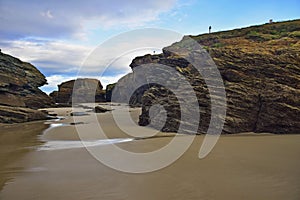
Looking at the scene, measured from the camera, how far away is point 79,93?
43.0 metres

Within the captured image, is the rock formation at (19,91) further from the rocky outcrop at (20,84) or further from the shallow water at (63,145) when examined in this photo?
the shallow water at (63,145)

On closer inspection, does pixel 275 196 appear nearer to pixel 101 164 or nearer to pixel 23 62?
pixel 101 164

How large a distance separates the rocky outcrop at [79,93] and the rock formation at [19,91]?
1110 centimetres

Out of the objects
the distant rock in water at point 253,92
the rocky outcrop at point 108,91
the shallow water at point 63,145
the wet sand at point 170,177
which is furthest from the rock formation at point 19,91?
the rocky outcrop at point 108,91

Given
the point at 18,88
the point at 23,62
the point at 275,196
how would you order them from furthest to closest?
the point at 23,62, the point at 18,88, the point at 275,196

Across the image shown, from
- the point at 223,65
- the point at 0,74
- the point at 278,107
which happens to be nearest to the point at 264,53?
the point at 223,65

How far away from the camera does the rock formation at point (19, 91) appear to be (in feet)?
49.7

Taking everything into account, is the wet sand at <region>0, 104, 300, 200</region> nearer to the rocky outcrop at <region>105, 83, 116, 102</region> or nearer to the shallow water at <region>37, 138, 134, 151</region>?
the shallow water at <region>37, 138, 134, 151</region>

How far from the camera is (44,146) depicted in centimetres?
759

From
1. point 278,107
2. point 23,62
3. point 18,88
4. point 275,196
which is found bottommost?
point 275,196

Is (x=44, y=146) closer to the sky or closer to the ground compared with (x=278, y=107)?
closer to the ground

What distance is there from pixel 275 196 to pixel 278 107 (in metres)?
6.28

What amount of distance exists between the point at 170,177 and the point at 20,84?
23089 mm

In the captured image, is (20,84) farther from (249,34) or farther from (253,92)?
(249,34)
